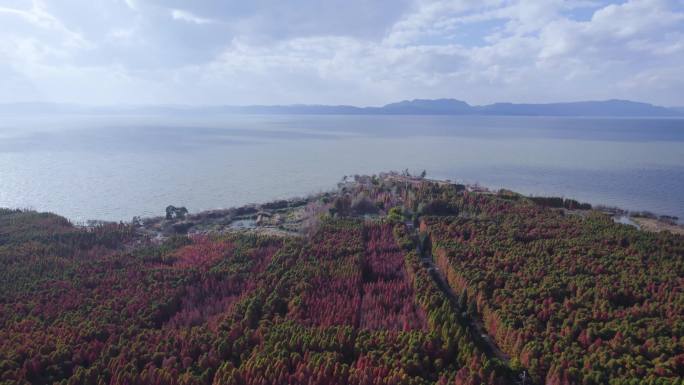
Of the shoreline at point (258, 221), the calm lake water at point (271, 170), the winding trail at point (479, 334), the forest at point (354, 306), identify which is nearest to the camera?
the forest at point (354, 306)

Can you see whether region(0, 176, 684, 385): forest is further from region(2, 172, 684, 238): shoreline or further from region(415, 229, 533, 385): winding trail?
region(2, 172, 684, 238): shoreline

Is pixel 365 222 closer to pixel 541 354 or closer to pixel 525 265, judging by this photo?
pixel 525 265

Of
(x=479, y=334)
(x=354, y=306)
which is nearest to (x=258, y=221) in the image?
(x=354, y=306)

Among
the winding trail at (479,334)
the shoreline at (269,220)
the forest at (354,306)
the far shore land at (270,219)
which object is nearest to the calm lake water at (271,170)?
the far shore land at (270,219)

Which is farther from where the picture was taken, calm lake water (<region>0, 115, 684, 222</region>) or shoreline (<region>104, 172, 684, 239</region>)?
calm lake water (<region>0, 115, 684, 222</region>)

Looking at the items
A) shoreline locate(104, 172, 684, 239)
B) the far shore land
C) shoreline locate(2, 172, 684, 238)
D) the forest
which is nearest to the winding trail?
the forest

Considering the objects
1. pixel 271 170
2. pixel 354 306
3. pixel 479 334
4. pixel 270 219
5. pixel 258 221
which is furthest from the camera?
pixel 271 170

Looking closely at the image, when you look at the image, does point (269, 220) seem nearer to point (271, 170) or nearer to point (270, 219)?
point (270, 219)

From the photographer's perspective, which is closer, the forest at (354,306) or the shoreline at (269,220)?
the forest at (354,306)

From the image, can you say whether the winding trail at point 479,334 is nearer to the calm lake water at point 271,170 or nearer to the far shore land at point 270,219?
the far shore land at point 270,219
